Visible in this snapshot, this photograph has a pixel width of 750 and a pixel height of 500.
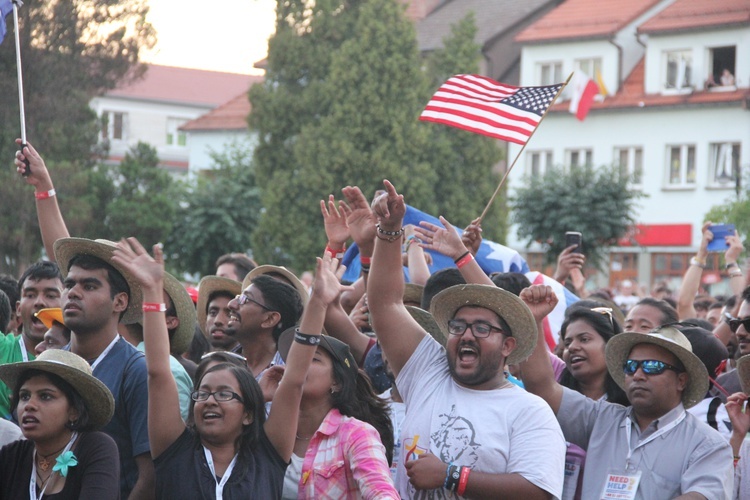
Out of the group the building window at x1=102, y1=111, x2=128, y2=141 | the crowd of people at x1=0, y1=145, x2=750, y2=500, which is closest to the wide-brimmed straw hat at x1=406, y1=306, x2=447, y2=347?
the crowd of people at x1=0, y1=145, x2=750, y2=500

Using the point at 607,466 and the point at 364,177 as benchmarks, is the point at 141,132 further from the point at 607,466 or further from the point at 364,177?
the point at 607,466

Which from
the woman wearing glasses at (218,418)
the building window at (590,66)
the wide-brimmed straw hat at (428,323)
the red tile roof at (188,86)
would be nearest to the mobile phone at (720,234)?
the wide-brimmed straw hat at (428,323)

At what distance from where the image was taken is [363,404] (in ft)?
18.4

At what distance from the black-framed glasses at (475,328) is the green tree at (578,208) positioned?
28.8 metres

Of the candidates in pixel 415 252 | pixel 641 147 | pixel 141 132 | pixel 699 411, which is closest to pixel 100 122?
pixel 415 252

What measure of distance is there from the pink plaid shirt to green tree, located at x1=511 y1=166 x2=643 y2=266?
1144 inches

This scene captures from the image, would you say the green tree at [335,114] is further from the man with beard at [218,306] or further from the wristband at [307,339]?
the wristband at [307,339]

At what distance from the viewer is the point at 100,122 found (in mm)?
24672

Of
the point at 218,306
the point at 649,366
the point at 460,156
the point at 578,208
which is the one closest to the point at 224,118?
the point at 460,156

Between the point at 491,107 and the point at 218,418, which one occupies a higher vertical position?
the point at 491,107

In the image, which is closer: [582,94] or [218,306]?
[218,306]

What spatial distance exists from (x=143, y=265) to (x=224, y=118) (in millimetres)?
52937

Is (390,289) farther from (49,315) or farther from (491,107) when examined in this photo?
(491,107)

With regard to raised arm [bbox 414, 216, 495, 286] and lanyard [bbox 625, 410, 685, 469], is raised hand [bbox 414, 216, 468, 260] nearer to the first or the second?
raised arm [bbox 414, 216, 495, 286]
